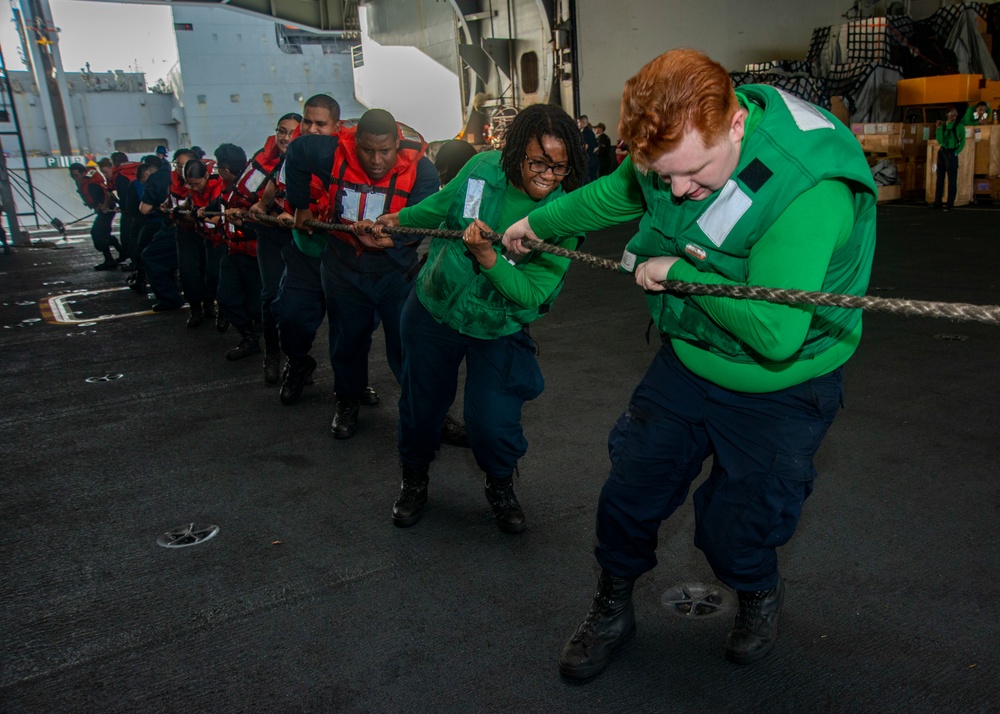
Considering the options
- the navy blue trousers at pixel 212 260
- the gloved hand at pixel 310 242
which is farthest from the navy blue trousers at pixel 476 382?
the navy blue trousers at pixel 212 260

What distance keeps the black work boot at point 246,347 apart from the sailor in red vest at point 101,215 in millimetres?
7622

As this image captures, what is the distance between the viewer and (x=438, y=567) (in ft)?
10.1

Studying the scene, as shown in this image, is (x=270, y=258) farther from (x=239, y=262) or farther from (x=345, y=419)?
(x=345, y=419)

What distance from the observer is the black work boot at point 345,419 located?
4551 millimetres

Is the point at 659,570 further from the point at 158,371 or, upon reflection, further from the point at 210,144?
the point at 210,144

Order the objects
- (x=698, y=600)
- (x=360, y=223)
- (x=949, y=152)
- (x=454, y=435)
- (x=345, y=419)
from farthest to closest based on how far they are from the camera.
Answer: (x=949, y=152), (x=345, y=419), (x=454, y=435), (x=360, y=223), (x=698, y=600)

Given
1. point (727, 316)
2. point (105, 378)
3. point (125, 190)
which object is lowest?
point (105, 378)

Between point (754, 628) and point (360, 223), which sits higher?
point (360, 223)

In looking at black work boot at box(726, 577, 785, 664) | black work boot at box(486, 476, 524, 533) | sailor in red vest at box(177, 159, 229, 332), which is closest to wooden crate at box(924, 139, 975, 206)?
sailor in red vest at box(177, 159, 229, 332)

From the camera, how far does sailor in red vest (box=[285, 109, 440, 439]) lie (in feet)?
13.3

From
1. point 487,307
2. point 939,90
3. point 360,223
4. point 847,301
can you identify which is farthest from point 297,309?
point 939,90

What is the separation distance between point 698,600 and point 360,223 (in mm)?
2397

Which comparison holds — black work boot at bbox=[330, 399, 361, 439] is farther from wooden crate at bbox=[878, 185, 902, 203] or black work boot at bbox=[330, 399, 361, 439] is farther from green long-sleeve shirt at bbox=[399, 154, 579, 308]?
wooden crate at bbox=[878, 185, 902, 203]

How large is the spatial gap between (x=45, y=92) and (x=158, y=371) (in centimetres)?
3145
